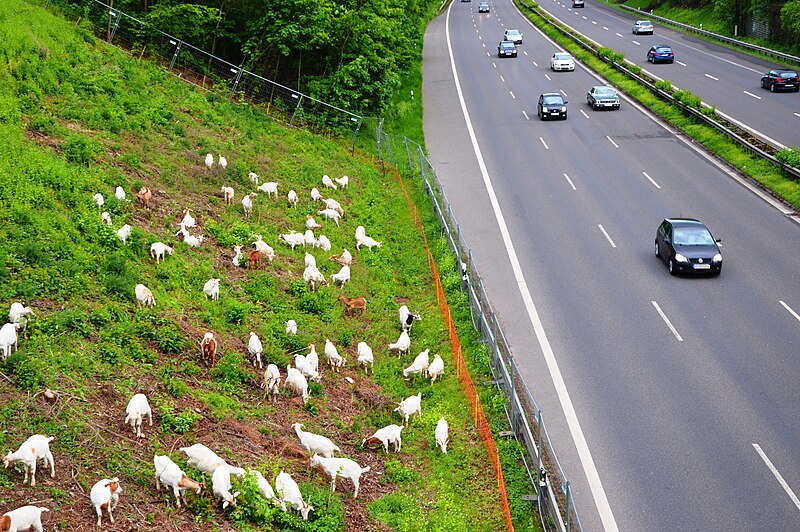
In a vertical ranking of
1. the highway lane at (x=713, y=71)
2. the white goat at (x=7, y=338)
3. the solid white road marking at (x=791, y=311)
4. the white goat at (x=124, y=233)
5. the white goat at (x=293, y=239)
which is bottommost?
the white goat at (x=293, y=239)

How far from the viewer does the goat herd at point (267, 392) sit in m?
12.1

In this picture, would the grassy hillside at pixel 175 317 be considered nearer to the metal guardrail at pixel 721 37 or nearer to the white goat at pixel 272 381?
the white goat at pixel 272 381

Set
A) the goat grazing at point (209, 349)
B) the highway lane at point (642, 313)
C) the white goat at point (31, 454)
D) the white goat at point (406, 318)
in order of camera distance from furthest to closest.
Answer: the white goat at point (406, 318) → the goat grazing at point (209, 349) → the highway lane at point (642, 313) → the white goat at point (31, 454)

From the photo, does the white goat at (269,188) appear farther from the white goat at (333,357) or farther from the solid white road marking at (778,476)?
the solid white road marking at (778,476)

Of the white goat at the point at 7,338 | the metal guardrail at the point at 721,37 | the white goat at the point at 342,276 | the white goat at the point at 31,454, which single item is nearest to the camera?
the white goat at the point at 31,454

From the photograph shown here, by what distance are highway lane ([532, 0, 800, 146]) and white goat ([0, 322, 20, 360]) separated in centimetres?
3478

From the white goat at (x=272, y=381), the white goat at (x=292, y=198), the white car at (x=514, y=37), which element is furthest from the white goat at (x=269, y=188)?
the white car at (x=514, y=37)

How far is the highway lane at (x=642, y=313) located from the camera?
52.5 ft

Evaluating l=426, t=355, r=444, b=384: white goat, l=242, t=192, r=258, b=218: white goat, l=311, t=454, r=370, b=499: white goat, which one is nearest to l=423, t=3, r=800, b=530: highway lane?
l=426, t=355, r=444, b=384: white goat

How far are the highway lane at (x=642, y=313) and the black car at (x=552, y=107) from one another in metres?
1.69

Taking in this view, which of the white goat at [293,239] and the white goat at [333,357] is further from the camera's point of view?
the white goat at [293,239]

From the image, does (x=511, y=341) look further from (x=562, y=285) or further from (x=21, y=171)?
(x=21, y=171)

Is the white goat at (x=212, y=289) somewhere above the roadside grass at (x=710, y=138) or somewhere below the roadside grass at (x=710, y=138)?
below

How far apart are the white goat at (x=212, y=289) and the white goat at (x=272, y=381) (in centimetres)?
356
